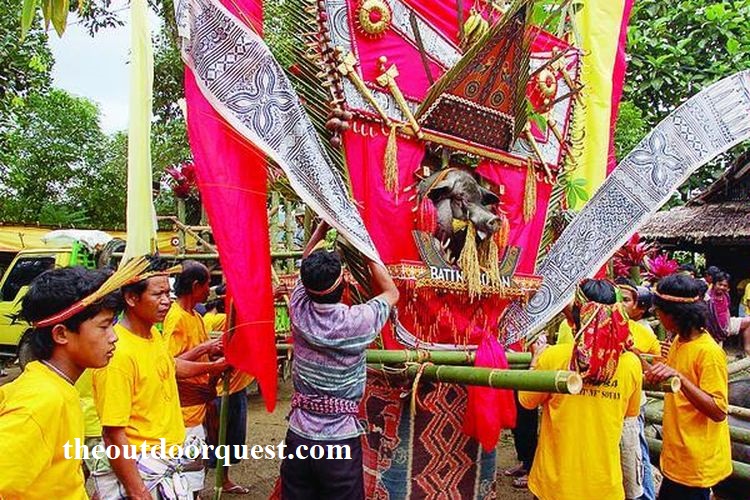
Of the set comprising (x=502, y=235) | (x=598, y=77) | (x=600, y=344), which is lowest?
(x=600, y=344)

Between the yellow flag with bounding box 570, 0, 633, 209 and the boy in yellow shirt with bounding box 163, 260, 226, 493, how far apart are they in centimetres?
249

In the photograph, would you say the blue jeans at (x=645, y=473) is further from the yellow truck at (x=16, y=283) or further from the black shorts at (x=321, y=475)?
the yellow truck at (x=16, y=283)

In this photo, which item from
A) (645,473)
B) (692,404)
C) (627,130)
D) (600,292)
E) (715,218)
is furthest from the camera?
(715,218)

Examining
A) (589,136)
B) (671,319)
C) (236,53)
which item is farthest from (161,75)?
(671,319)

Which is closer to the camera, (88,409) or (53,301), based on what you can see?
(53,301)

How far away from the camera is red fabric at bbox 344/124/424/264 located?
121 inches

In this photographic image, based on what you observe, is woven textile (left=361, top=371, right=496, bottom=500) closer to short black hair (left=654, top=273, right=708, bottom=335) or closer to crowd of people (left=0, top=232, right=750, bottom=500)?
crowd of people (left=0, top=232, right=750, bottom=500)

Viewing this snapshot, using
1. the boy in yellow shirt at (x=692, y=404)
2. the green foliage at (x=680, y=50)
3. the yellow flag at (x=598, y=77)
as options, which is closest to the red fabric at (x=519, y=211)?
the yellow flag at (x=598, y=77)

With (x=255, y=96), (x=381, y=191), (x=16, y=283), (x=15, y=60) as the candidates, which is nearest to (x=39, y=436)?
(x=255, y=96)

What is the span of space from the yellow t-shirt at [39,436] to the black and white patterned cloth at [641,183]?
2392 mm

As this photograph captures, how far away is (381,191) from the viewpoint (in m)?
3.12

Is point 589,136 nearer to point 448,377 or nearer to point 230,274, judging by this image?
point 448,377

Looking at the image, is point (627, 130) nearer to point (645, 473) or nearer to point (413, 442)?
point (645, 473)

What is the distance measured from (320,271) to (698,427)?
1791 mm
